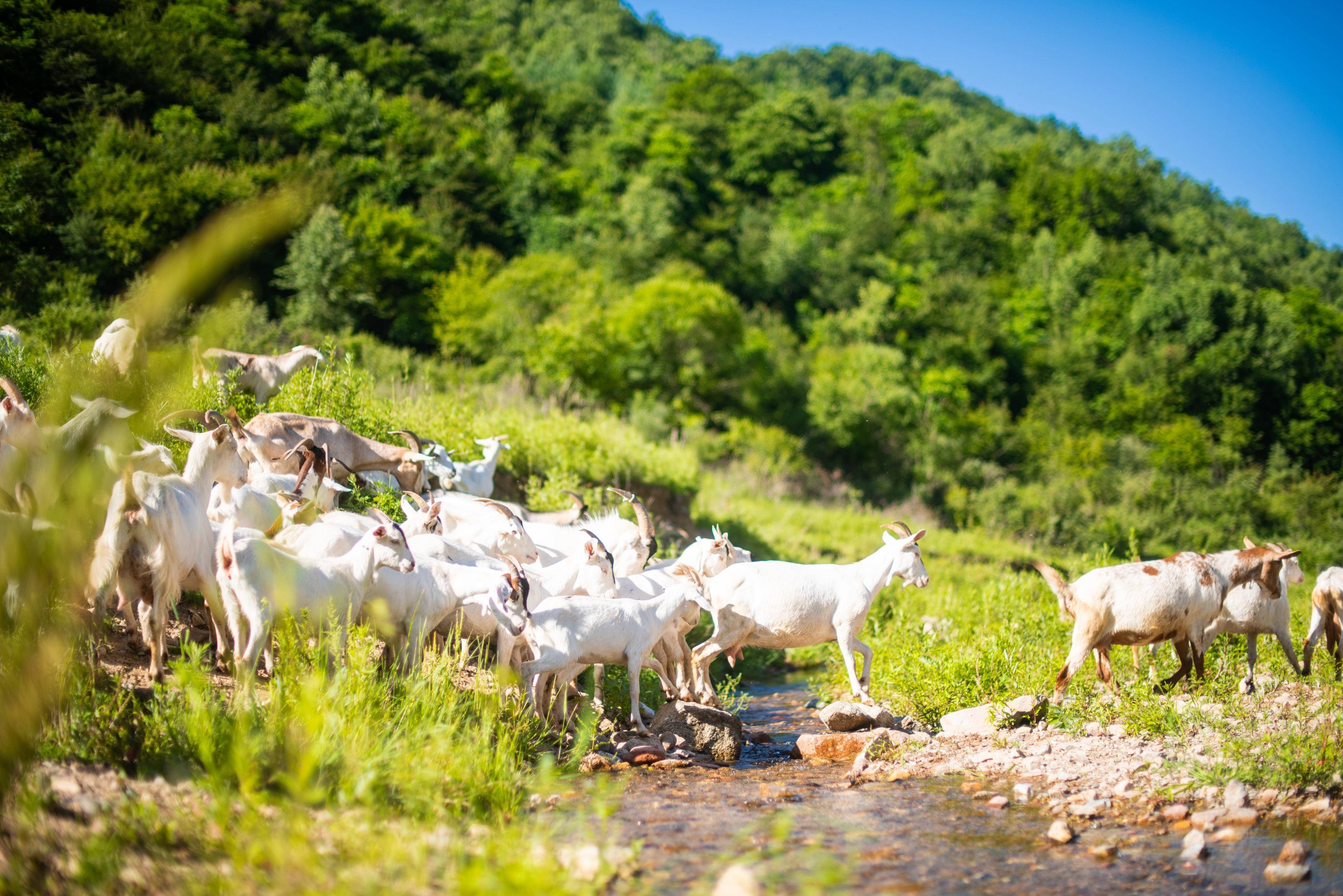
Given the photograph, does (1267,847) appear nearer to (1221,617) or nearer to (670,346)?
(1221,617)

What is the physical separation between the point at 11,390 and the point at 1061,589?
8.86 metres

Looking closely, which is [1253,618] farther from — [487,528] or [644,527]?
[487,528]

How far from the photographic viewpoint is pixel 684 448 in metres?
25.8

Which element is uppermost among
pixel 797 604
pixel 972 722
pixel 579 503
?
pixel 579 503

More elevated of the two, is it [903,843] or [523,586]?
[523,586]

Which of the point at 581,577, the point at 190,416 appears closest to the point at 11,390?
the point at 190,416

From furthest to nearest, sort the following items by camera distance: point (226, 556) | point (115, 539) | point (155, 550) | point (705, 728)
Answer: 1. point (705, 728)
2. point (155, 550)
3. point (115, 539)
4. point (226, 556)

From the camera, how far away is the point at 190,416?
32.0 ft

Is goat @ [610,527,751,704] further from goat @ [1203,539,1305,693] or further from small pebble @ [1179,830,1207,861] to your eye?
goat @ [1203,539,1305,693]

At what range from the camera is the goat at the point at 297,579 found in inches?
251

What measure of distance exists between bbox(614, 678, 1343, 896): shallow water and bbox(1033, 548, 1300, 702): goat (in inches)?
75.4

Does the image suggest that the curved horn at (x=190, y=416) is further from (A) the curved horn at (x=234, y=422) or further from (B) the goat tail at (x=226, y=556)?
(B) the goat tail at (x=226, y=556)

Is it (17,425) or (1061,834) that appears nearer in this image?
(1061,834)

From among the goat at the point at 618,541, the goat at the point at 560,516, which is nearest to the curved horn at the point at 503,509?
the goat at the point at 618,541
